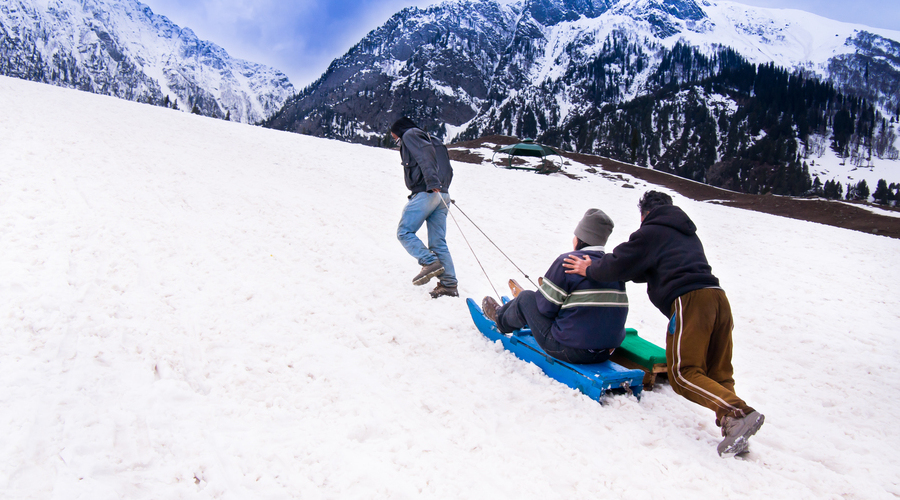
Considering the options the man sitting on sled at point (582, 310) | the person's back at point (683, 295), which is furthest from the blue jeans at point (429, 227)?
the person's back at point (683, 295)

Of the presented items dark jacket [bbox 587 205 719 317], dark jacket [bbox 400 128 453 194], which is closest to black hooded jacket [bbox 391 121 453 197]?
dark jacket [bbox 400 128 453 194]

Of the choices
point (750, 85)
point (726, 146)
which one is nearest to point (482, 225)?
point (726, 146)

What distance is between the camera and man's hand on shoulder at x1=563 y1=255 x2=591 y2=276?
12.7ft

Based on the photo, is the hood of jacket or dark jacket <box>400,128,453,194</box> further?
dark jacket <box>400,128,453,194</box>

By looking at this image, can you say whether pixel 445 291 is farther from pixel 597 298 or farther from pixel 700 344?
pixel 700 344

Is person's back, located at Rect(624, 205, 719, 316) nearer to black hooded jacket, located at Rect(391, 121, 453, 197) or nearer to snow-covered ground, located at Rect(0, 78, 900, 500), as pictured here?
snow-covered ground, located at Rect(0, 78, 900, 500)

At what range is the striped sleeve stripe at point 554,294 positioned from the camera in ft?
13.3

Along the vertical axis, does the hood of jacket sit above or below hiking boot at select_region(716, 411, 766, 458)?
above

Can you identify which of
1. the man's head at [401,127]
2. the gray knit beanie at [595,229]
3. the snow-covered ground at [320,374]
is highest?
the man's head at [401,127]

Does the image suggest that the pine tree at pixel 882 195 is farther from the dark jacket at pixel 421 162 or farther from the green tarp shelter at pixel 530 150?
the dark jacket at pixel 421 162

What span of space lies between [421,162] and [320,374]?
3.28 meters

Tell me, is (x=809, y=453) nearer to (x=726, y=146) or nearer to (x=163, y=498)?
(x=163, y=498)

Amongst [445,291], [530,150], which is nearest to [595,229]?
[445,291]

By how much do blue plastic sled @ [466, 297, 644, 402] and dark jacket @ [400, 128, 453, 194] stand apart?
261 centimetres
